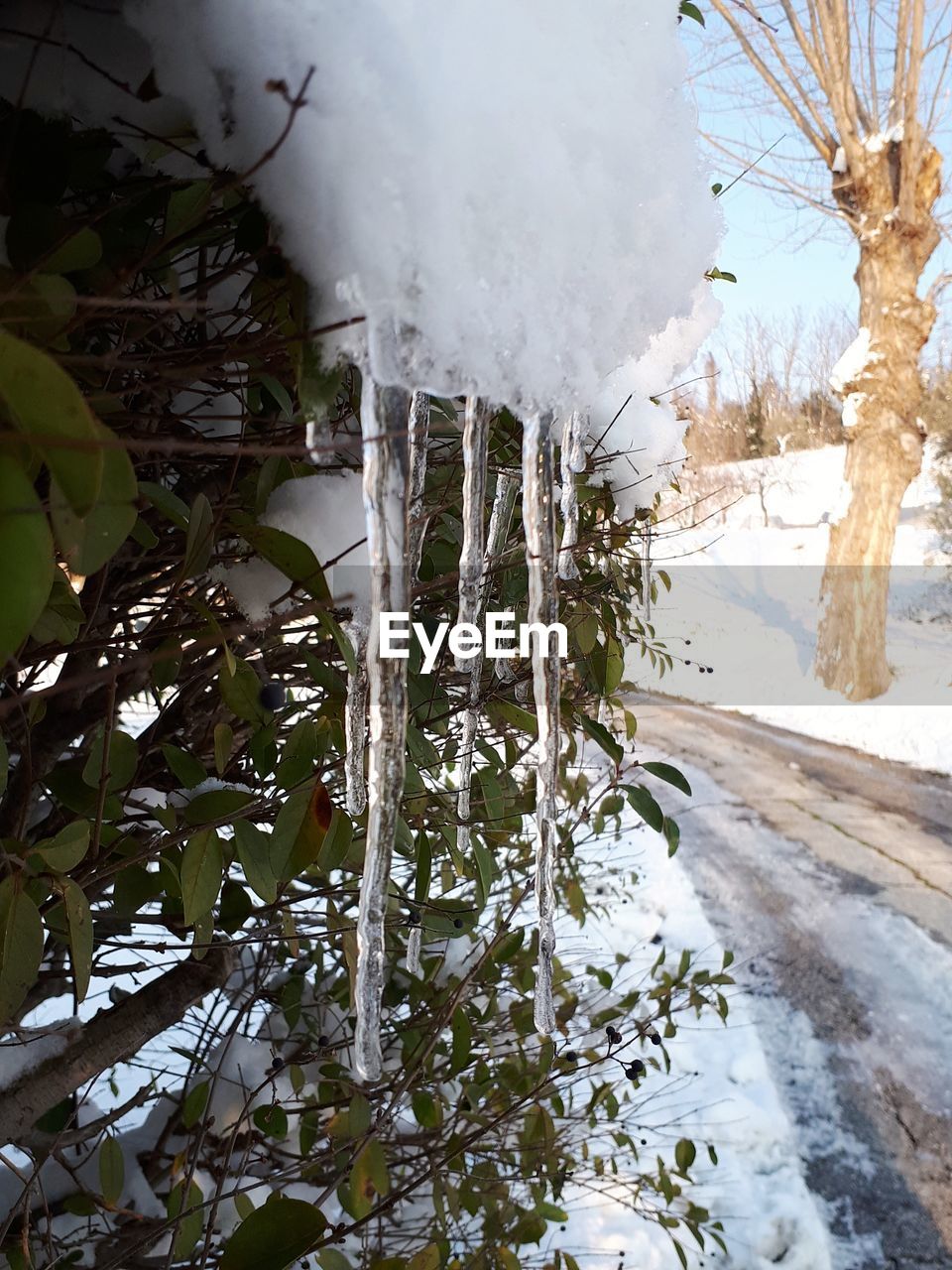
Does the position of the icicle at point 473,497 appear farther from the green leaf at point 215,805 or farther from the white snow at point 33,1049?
the white snow at point 33,1049

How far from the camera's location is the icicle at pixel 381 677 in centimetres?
42

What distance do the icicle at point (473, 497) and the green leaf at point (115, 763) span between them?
→ 0.26 metres

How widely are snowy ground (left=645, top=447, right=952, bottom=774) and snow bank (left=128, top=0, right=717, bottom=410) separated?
11.9 ft

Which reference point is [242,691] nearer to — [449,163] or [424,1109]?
[449,163]

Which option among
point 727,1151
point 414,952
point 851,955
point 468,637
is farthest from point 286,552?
point 851,955

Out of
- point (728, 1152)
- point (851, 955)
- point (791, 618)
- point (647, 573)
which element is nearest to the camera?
point (647, 573)

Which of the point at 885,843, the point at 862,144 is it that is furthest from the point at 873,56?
the point at 885,843

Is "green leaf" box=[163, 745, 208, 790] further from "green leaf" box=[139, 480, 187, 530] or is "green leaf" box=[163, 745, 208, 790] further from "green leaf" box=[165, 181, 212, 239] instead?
"green leaf" box=[165, 181, 212, 239]

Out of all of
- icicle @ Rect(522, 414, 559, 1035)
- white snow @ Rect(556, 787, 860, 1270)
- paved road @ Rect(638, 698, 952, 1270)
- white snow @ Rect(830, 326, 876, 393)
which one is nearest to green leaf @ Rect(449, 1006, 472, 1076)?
icicle @ Rect(522, 414, 559, 1035)

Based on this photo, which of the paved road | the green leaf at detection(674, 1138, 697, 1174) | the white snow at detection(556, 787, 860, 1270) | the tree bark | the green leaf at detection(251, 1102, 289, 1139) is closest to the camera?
the tree bark

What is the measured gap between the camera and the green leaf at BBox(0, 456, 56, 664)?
0.24 metres

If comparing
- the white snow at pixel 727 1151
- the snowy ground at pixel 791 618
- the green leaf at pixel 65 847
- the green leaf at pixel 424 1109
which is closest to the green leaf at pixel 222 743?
the green leaf at pixel 65 847

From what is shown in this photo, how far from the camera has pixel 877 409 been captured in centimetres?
651

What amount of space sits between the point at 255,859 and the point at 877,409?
702 centimetres
